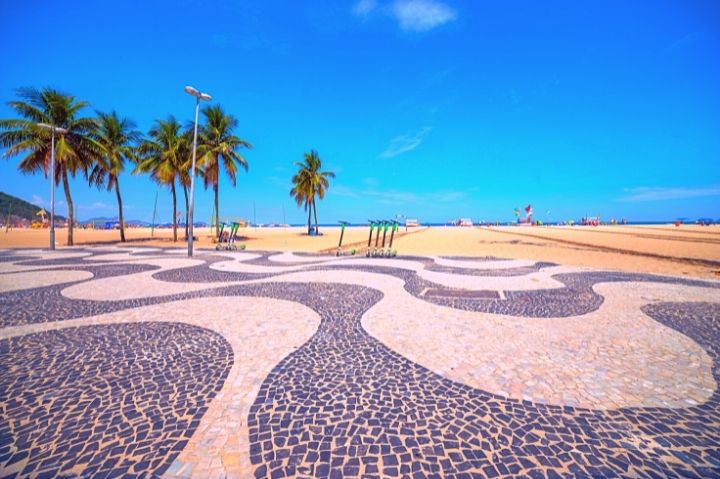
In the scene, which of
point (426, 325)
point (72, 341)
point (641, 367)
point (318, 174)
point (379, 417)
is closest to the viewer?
point (379, 417)

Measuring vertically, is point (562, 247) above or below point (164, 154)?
below

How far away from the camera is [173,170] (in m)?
27.0

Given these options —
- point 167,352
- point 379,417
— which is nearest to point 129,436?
point 167,352

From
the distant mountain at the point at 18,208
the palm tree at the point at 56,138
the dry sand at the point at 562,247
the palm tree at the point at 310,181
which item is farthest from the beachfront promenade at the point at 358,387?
the distant mountain at the point at 18,208

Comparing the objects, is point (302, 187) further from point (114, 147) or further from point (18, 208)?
point (18, 208)

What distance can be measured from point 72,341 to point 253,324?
9.11 feet

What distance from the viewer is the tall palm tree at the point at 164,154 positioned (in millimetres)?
26938

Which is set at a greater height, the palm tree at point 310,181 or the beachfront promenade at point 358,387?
the palm tree at point 310,181

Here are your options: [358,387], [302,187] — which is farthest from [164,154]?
[358,387]

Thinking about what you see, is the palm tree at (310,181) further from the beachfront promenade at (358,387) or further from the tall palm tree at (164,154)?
the beachfront promenade at (358,387)

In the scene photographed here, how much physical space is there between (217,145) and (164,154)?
15.7 feet

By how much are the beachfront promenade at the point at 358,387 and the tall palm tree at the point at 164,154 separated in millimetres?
22843

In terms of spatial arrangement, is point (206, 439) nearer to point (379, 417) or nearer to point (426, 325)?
point (379, 417)

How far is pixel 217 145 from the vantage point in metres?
27.2
